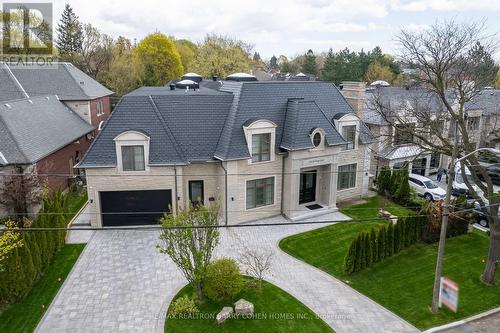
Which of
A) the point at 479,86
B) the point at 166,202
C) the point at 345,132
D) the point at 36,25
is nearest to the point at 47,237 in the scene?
the point at 166,202

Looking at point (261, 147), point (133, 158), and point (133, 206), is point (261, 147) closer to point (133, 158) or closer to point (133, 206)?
point (133, 158)

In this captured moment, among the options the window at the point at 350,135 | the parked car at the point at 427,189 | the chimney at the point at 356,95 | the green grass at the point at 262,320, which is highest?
the chimney at the point at 356,95

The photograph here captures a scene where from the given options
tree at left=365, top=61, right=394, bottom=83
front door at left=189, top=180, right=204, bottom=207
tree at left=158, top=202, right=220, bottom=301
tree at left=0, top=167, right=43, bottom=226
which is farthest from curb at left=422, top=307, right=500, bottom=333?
tree at left=365, top=61, right=394, bottom=83

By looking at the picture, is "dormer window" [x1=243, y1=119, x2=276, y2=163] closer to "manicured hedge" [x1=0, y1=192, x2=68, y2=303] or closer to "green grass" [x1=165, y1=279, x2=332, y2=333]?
"green grass" [x1=165, y1=279, x2=332, y2=333]

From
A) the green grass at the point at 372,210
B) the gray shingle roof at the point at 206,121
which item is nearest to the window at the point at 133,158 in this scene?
the gray shingle roof at the point at 206,121

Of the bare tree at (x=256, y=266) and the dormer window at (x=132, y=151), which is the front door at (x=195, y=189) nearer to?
the dormer window at (x=132, y=151)

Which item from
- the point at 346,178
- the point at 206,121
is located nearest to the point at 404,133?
the point at 346,178

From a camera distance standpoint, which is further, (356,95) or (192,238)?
(356,95)
